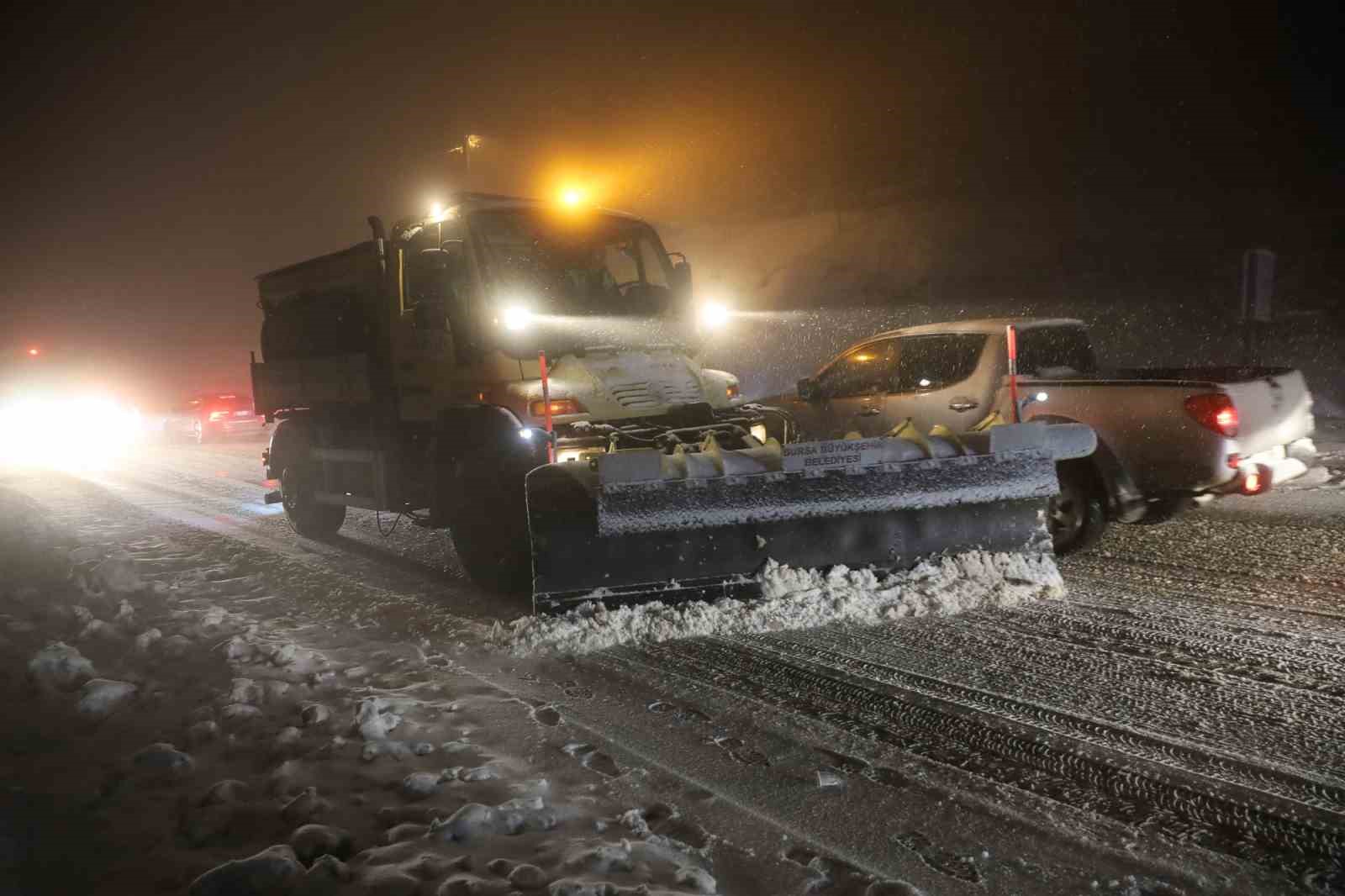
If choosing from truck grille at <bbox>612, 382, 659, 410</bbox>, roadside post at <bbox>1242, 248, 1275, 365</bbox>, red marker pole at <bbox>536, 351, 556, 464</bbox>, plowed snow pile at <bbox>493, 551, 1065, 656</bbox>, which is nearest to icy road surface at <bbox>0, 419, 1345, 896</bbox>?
plowed snow pile at <bbox>493, 551, 1065, 656</bbox>

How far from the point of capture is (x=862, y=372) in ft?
27.7

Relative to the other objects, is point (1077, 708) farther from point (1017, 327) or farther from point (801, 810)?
point (1017, 327)

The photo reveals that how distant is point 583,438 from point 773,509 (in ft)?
4.70

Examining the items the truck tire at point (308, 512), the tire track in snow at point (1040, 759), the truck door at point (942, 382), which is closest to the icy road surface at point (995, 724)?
the tire track in snow at point (1040, 759)

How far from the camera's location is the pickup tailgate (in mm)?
6137

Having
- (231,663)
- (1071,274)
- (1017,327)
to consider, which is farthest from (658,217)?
(231,663)

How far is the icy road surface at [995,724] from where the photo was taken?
2895 mm

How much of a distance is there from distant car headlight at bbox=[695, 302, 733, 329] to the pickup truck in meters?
1.23

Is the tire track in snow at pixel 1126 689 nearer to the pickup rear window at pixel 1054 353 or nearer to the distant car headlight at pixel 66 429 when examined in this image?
the pickup rear window at pixel 1054 353

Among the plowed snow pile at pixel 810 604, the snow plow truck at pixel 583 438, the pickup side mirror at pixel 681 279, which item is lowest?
the plowed snow pile at pixel 810 604

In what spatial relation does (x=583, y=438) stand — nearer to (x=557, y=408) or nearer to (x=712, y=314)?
(x=557, y=408)

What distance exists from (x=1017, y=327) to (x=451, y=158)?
2569cm

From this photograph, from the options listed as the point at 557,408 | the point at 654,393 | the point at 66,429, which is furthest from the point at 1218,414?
the point at 66,429

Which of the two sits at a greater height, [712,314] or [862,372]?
[712,314]
